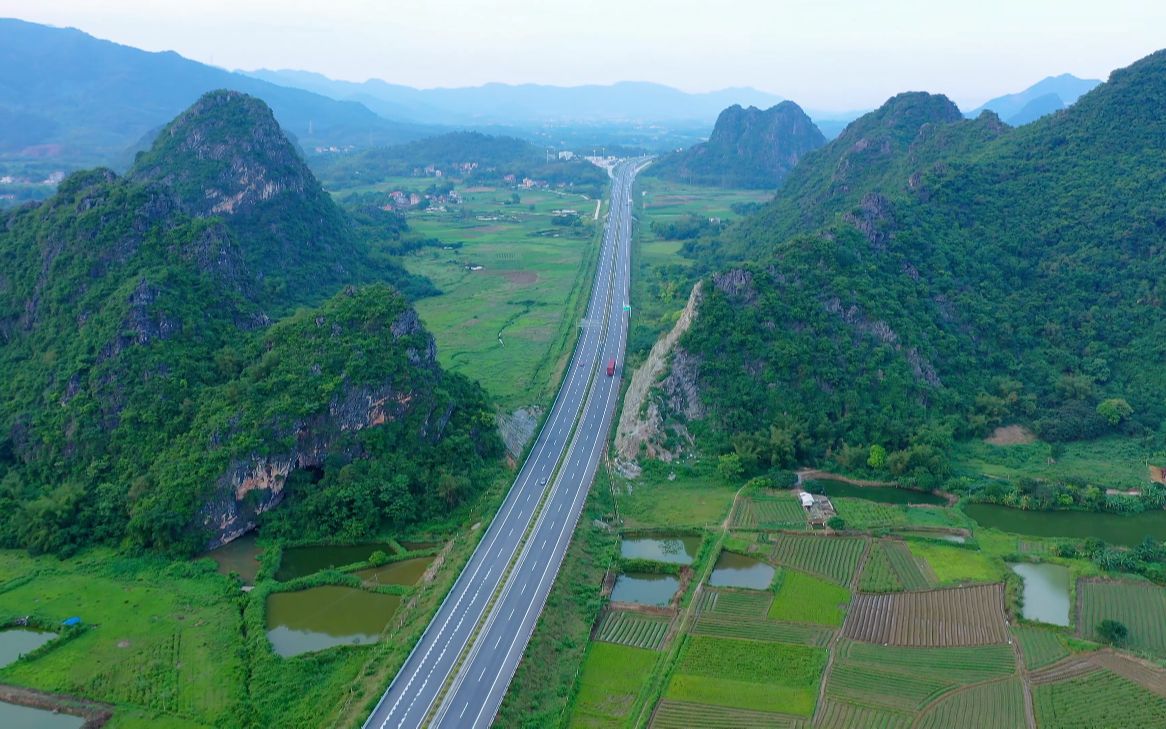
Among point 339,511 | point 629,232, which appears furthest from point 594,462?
point 629,232

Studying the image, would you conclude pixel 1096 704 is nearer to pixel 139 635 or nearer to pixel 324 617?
pixel 324 617

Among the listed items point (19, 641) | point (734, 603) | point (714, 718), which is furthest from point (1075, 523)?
point (19, 641)

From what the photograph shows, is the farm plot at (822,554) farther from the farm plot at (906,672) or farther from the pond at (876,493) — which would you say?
the farm plot at (906,672)

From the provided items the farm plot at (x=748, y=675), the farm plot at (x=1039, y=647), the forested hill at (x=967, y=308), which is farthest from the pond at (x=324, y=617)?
the farm plot at (x=1039, y=647)

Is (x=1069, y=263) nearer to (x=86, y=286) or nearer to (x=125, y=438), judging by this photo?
(x=125, y=438)

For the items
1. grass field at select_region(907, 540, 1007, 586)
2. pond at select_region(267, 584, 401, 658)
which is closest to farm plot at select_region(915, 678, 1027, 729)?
grass field at select_region(907, 540, 1007, 586)
